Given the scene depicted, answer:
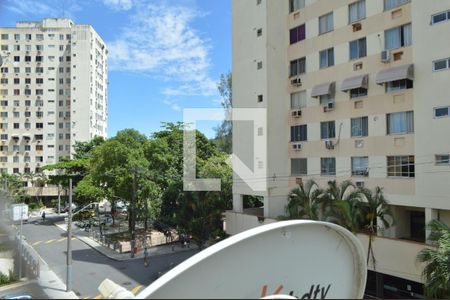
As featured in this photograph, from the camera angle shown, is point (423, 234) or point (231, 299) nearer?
point (231, 299)

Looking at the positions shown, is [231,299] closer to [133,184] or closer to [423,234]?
[423,234]

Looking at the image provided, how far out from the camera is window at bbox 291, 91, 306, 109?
81.3 ft

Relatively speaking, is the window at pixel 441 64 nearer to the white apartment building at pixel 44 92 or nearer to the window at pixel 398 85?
the window at pixel 398 85

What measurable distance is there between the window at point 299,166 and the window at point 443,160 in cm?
835

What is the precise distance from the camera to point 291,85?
25.3m

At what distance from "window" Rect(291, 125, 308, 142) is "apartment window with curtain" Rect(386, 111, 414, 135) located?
558 centimetres

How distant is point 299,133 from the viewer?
25.0 m

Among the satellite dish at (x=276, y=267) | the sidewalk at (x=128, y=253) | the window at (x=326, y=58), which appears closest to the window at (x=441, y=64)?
the window at (x=326, y=58)

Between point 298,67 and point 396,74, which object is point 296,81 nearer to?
point 298,67

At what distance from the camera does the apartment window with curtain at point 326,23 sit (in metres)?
23.1

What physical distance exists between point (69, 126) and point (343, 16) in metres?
54.9

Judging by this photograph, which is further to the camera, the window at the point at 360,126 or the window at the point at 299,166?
the window at the point at 299,166

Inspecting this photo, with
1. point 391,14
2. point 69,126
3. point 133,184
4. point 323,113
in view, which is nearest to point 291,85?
point 323,113

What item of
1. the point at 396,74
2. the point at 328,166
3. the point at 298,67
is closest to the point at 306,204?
the point at 328,166
